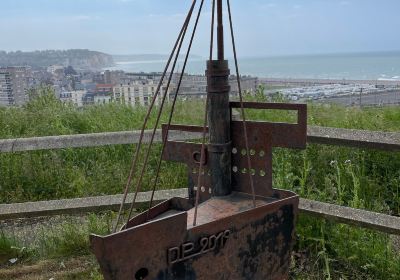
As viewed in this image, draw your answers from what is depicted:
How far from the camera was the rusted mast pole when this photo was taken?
1.78 metres

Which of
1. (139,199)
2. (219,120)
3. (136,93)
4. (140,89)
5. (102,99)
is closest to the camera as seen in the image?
(219,120)

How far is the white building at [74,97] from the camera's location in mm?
7715

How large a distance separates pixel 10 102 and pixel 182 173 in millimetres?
4886

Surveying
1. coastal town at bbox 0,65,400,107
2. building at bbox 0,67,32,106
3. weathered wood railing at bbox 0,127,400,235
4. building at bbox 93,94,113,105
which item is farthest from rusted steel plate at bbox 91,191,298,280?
building at bbox 0,67,32,106

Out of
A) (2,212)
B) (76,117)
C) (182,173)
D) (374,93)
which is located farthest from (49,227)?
(374,93)

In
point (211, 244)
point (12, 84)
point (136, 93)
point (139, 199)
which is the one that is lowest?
point (139, 199)

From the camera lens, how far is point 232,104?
1897 millimetres

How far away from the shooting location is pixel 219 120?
1838 millimetres

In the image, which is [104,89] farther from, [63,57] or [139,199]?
[63,57]

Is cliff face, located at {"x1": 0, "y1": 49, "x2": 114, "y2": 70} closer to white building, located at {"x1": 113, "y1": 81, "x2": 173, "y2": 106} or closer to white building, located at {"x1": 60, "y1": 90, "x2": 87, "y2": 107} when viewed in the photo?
white building, located at {"x1": 60, "y1": 90, "x2": 87, "y2": 107}

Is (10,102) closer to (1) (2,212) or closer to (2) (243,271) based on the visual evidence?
(1) (2,212)

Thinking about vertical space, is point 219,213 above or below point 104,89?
below

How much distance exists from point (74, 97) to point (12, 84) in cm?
118

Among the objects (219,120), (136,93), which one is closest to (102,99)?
(136,93)
